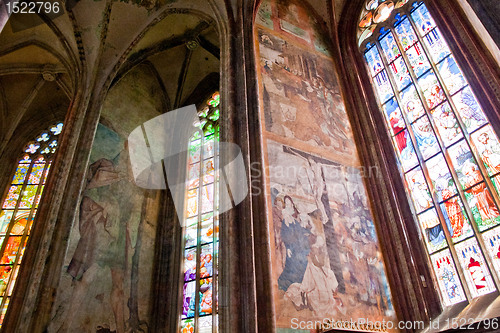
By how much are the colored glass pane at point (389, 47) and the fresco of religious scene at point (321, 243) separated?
3149 mm

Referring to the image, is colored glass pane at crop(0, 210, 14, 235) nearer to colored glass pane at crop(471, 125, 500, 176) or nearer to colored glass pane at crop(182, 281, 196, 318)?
colored glass pane at crop(182, 281, 196, 318)

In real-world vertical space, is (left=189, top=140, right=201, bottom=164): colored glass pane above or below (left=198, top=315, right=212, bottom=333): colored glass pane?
Result: above

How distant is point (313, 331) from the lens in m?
5.59

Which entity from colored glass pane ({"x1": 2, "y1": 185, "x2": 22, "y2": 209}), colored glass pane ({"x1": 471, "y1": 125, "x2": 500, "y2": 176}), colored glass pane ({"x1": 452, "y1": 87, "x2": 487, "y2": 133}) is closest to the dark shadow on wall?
colored glass pane ({"x1": 471, "y1": 125, "x2": 500, "y2": 176})

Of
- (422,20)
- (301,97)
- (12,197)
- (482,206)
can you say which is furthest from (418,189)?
(12,197)

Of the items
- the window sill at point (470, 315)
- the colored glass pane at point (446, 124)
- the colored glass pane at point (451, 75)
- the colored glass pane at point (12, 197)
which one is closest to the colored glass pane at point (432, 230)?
the window sill at point (470, 315)

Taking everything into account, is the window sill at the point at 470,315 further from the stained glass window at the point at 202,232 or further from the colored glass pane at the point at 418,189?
the stained glass window at the point at 202,232

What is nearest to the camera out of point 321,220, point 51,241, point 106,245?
point 321,220

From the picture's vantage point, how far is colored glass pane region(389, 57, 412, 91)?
8453 mm

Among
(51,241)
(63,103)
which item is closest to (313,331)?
(51,241)

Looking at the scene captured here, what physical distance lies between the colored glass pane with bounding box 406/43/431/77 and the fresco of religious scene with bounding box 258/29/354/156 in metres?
1.71

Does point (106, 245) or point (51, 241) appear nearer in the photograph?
point (51, 241)

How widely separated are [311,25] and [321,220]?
596 cm

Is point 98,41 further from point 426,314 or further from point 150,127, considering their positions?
point 426,314
